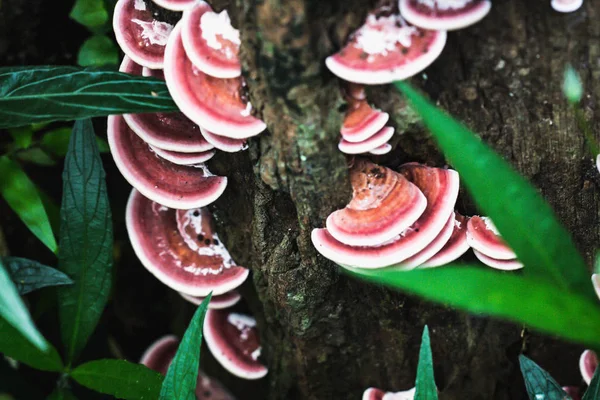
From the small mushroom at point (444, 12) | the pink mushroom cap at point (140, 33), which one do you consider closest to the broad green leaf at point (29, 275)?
the pink mushroom cap at point (140, 33)

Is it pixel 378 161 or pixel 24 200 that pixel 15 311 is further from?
pixel 378 161

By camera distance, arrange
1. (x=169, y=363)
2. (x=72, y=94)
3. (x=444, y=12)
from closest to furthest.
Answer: (x=444, y=12) < (x=72, y=94) < (x=169, y=363)

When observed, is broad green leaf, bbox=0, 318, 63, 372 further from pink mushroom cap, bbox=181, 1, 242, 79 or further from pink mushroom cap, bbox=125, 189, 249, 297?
pink mushroom cap, bbox=181, 1, 242, 79

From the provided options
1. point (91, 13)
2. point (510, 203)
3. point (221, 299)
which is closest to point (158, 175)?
point (221, 299)

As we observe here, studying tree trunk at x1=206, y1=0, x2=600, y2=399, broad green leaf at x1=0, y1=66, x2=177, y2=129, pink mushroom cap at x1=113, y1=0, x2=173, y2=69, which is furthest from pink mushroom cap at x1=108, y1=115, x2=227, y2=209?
pink mushroom cap at x1=113, y1=0, x2=173, y2=69

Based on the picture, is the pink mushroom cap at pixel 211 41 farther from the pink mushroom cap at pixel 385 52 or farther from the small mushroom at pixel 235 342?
the small mushroom at pixel 235 342

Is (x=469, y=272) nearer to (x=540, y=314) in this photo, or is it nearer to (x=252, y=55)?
(x=540, y=314)

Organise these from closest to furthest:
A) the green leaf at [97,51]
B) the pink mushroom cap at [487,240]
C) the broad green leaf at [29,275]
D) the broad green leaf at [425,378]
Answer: the broad green leaf at [425,378] → the pink mushroom cap at [487,240] → the broad green leaf at [29,275] → the green leaf at [97,51]
